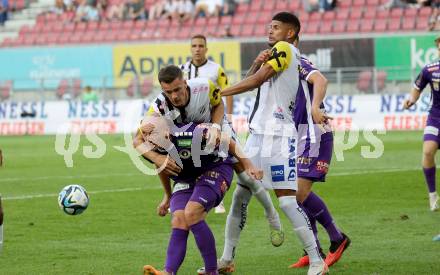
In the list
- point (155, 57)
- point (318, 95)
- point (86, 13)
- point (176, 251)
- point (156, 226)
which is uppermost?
point (86, 13)

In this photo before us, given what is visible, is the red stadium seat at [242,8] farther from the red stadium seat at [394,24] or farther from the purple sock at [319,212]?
the purple sock at [319,212]

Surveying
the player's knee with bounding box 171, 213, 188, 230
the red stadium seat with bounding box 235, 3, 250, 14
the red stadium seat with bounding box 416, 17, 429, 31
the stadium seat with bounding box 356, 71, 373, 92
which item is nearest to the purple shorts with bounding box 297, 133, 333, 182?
the player's knee with bounding box 171, 213, 188, 230

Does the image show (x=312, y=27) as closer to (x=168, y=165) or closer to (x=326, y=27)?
(x=326, y=27)

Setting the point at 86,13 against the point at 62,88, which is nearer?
the point at 62,88

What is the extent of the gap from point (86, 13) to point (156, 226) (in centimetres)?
2984

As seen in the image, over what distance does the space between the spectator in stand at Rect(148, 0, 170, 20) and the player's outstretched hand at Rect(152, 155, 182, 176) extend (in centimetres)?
3061

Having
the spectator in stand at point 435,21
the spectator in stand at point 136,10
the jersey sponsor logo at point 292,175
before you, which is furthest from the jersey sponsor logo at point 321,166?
the spectator in stand at point 136,10

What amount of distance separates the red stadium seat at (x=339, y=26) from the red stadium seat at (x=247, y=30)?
3.26m

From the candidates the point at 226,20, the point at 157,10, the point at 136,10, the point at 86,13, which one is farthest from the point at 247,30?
the point at 86,13

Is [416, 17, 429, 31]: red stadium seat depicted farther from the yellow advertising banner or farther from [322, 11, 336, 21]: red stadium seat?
the yellow advertising banner

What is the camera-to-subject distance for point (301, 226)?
8664 mm

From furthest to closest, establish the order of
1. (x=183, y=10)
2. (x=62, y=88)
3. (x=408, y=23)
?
(x=183, y=10), (x=62, y=88), (x=408, y=23)

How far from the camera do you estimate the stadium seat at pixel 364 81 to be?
31.1m

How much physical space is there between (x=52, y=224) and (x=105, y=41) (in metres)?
27.1
